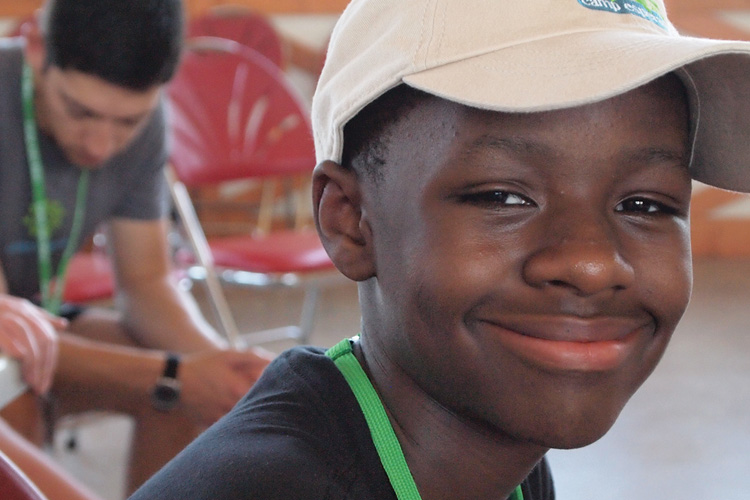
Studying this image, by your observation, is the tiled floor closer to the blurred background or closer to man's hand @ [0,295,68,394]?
the blurred background

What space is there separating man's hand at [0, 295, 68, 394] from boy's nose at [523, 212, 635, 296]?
730 mm

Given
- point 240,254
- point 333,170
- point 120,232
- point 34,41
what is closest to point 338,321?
point 240,254

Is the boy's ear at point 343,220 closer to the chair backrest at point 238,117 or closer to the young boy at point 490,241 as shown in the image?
the young boy at point 490,241

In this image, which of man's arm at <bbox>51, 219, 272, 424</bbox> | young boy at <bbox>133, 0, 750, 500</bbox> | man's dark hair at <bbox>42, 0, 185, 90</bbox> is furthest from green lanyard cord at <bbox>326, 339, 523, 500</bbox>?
man's dark hair at <bbox>42, 0, 185, 90</bbox>

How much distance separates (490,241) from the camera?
2.14 ft

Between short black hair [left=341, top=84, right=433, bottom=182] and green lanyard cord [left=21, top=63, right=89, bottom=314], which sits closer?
short black hair [left=341, top=84, right=433, bottom=182]

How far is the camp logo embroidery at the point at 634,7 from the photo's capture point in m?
0.69

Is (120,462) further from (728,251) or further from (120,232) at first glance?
(728,251)

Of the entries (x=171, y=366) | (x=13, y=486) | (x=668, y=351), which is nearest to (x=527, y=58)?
(x=13, y=486)

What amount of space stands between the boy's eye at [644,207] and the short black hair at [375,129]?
0.17m

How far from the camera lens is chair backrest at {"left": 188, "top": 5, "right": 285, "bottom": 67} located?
427 centimetres

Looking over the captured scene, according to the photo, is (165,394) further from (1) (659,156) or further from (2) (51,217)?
(1) (659,156)

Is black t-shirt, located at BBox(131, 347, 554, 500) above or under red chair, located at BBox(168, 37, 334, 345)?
under

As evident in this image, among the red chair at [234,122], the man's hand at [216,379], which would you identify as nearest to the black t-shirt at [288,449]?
the man's hand at [216,379]
